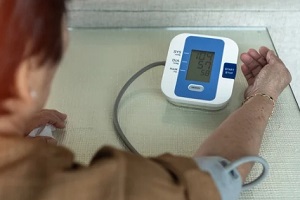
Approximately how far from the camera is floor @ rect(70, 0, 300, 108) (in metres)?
1.05

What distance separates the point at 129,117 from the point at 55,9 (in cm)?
40

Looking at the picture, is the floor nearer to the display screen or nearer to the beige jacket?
the display screen

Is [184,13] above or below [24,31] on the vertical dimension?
below

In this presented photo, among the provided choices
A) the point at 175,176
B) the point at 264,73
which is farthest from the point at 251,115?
the point at 175,176

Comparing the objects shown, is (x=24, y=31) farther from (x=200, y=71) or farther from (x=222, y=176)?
(x=200, y=71)

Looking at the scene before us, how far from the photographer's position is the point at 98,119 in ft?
3.00

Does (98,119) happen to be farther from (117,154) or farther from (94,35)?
(117,154)

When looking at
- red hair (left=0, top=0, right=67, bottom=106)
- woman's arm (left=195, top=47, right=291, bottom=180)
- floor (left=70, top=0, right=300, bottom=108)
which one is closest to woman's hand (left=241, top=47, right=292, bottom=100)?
woman's arm (left=195, top=47, right=291, bottom=180)

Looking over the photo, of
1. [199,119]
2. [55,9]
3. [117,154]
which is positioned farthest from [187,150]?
[55,9]

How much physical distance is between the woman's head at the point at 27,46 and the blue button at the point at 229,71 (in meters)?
0.41

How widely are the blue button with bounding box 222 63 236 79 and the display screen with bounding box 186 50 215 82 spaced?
26 millimetres

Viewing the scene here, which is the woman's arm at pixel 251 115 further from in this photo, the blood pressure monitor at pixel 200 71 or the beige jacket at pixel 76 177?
the beige jacket at pixel 76 177

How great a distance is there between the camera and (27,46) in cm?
53

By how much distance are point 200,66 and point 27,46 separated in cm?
46
